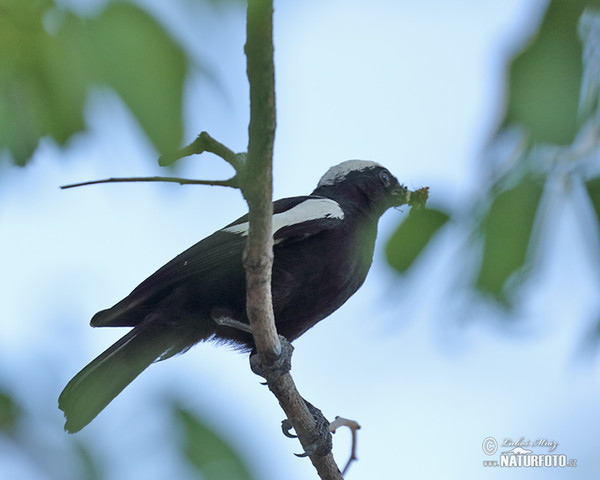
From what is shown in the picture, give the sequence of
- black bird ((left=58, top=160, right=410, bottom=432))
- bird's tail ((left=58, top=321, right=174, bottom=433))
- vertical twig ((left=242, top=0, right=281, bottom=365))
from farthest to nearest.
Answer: black bird ((left=58, top=160, right=410, bottom=432)) → bird's tail ((left=58, top=321, right=174, bottom=433)) → vertical twig ((left=242, top=0, right=281, bottom=365))

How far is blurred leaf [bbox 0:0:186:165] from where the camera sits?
1.25 metres

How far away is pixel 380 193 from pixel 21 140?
3.91m

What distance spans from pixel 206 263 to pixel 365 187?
1524 millimetres

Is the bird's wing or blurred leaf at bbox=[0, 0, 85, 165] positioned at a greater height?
the bird's wing

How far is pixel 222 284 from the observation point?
4.11 m

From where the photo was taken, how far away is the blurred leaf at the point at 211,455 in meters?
1.16

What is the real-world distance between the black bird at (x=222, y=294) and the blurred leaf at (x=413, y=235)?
8.38 feet

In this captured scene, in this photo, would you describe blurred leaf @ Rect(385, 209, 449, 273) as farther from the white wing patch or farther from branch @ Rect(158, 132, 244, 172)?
the white wing patch

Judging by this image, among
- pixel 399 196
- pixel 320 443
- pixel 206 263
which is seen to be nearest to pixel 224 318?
pixel 206 263

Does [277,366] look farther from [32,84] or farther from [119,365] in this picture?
[32,84]

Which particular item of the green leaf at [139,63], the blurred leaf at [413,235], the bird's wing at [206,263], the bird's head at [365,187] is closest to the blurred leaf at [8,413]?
the green leaf at [139,63]

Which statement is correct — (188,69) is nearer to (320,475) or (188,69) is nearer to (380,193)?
(320,475)

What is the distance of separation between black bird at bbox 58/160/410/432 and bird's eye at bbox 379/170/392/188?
3.09ft

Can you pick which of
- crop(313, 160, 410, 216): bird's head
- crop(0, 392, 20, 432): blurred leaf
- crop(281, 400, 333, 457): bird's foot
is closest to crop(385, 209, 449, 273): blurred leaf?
crop(0, 392, 20, 432): blurred leaf
